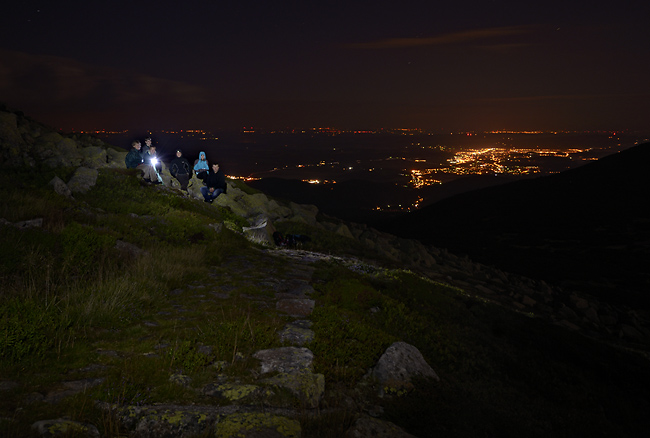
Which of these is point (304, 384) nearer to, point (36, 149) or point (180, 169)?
A: point (36, 149)

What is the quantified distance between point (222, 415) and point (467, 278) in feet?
80.8

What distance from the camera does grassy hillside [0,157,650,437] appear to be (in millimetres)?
4117

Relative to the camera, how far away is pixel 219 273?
32.0 feet

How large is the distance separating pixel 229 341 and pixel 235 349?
32 centimetres

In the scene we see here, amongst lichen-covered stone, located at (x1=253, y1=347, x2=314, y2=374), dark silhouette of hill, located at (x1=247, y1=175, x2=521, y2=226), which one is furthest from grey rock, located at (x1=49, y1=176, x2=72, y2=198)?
dark silhouette of hill, located at (x1=247, y1=175, x2=521, y2=226)

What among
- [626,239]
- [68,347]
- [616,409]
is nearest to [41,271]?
[68,347]

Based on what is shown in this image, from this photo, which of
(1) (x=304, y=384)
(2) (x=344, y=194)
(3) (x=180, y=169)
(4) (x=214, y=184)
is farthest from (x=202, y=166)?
(2) (x=344, y=194)

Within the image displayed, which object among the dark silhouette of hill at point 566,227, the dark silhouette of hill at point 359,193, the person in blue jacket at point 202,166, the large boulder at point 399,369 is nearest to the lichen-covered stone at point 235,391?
the large boulder at point 399,369

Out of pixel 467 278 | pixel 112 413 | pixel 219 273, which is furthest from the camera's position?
pixel 467 278

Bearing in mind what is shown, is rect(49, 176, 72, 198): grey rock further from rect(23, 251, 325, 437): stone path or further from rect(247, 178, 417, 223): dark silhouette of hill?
rect(247, 178, 417, 223): dark silhouette of hill

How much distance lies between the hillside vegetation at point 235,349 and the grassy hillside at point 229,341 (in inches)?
1.1

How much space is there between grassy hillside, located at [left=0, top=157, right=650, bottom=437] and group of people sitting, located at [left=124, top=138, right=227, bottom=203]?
9.07m

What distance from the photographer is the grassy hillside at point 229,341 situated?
13.5 feet

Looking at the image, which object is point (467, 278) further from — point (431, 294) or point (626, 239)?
point (626, 239)
